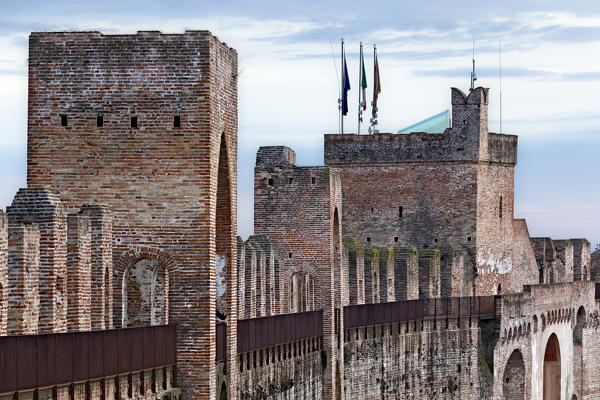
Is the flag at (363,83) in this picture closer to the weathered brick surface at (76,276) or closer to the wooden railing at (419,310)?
the wooden railing at (419,310)

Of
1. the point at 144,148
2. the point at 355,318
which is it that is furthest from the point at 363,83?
the point at 144,148

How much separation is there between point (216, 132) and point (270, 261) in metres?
12.2

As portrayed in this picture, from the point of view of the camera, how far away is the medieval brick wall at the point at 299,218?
45438 mm

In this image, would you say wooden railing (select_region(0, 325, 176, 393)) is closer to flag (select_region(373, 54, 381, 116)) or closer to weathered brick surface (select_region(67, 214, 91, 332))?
weathered brick surface (select_region(67, 214, 91, 332))

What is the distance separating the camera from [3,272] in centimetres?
2552

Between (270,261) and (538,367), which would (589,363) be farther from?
(270,261)

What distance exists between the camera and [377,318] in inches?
1972

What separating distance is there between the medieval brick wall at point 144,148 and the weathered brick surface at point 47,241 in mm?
2770

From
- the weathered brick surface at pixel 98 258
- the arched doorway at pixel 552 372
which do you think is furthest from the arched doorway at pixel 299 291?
the arched doorway at pixel 552 372

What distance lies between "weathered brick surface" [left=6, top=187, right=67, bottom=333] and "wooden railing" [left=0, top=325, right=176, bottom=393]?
922 millimetres

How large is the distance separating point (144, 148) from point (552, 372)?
42.3m

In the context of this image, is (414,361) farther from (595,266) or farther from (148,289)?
(595,266)

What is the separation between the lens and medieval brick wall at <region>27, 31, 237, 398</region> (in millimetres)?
30000

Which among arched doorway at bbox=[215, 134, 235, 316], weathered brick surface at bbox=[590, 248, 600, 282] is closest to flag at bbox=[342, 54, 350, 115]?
weathered brick surface at bbox=[590, 248, 600, 282]
